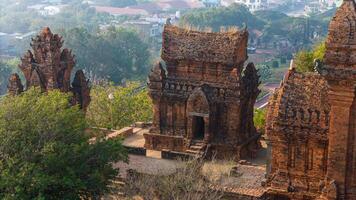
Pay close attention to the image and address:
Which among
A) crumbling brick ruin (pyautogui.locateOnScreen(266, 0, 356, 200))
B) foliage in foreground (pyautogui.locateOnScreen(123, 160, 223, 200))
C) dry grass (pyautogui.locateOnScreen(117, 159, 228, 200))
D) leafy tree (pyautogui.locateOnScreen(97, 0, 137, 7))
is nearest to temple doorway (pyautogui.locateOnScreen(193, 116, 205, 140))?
dry grass (pyautogui.locateOnScreen(117, 159, 228, 200))

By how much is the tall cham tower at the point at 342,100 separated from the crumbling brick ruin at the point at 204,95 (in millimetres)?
9665

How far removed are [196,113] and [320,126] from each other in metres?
9.03

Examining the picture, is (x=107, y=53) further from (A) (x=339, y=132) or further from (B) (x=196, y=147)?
(A) (x=339, y=132)

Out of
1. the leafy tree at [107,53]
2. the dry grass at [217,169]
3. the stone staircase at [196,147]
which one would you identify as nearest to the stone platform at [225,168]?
the dry grass at [217,169]

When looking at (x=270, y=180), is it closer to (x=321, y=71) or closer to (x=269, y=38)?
(x=321, y=71)

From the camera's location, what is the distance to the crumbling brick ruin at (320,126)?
19.7 metres

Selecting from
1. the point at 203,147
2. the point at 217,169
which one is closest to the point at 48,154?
the point at 217,169

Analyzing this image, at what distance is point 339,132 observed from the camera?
20.2m

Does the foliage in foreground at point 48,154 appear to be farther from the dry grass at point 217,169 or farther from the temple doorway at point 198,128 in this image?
the temple doorway at point 198,128

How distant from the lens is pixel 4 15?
145875 mm

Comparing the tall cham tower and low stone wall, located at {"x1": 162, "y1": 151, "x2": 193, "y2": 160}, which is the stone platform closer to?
low stone wall, located at {"x1": 162, "y1": 151, "x2": 193, "y2": 160}

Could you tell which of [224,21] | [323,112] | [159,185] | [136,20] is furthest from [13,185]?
[136,20]

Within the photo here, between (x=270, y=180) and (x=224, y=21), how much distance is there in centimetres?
8842

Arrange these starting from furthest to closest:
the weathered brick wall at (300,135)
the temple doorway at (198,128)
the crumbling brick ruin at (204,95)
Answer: the temple doorway at (198,128) → the crumbling brick ruin at (204,95) → the weathered brick wall at (300,135)
